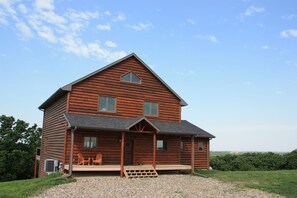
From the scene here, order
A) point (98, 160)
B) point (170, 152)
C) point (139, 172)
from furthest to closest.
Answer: point (170, 152) → point (98, 160) → point (139, 172)

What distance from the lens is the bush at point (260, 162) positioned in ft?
107

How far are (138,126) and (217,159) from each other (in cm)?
1661

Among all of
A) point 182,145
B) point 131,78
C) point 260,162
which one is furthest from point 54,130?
point 260,162

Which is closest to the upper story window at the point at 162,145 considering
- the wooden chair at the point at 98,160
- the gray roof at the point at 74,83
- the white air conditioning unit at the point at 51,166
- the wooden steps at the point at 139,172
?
the gray roof at the point at 74,83

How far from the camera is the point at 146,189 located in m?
15.4

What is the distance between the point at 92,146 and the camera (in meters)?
21.3

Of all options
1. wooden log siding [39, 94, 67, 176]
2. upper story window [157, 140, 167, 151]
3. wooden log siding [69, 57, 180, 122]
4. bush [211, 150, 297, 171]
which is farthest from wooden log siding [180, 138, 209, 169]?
wooden log siding [39, 94, 67, 176]

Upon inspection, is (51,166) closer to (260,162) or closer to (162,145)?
(162,145)

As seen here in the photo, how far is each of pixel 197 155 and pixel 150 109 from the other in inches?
276

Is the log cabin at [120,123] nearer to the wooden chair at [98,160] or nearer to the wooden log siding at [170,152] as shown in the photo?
the wooden log siding at [170,152]

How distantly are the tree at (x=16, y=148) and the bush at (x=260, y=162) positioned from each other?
22.4 meters

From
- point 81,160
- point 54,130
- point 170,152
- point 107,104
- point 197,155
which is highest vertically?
point 107,104

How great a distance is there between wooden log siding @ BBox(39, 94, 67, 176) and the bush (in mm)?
17551

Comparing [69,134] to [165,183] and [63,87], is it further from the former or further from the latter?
[165,183]
